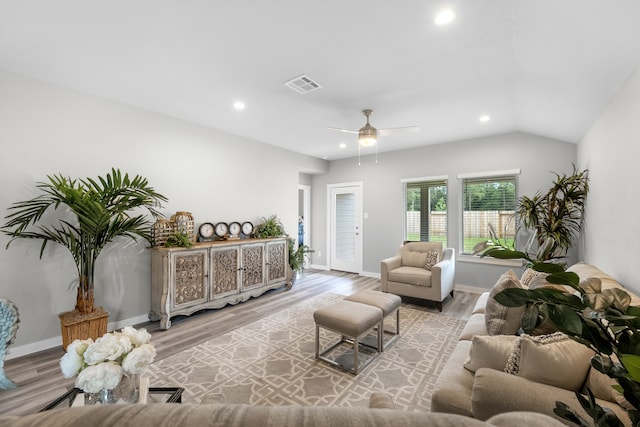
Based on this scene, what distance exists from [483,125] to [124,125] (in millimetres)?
4892

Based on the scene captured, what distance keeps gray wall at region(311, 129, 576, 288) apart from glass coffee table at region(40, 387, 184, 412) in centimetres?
472

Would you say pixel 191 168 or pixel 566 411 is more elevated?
pixel 191 168

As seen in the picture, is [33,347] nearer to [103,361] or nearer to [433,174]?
[103,361]

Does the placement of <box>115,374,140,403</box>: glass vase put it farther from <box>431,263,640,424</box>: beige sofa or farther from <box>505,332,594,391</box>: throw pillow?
<box>505,332,594,391</box>: throw pillow

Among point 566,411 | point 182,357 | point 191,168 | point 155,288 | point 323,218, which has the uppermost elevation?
point 191,168

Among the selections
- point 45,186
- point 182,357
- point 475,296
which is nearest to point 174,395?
point 182,357

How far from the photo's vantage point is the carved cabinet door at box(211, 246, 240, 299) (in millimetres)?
3814

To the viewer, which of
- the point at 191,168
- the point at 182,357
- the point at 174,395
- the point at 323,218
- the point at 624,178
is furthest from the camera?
the point at 323,218

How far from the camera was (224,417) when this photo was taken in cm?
45

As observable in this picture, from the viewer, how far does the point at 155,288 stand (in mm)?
Result: 3455

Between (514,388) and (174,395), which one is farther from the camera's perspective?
(174,395)

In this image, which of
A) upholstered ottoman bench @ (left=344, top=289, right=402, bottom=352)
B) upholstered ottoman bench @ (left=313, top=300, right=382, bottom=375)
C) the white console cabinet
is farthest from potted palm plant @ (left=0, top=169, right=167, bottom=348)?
upholstered ottoman bench @ (left=344, top=289, right=402, bottom=352)

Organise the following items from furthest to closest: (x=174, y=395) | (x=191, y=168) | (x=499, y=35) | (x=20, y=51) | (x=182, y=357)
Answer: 1. (x=191, y=168)
2. (x=182, y=357)
3. (x=20, y=51)
4. (x=499, y=35)
5. (x=174, y=395)

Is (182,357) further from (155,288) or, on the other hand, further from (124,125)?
(124,125)
